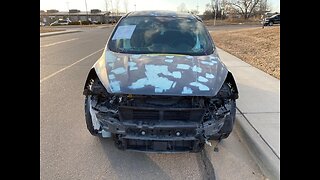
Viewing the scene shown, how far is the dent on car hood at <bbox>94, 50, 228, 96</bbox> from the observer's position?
291 cm

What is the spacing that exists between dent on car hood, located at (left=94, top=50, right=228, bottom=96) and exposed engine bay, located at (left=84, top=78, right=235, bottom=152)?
0.31 feet

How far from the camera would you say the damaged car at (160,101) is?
2859mm

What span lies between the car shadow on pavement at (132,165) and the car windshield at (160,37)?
139cm

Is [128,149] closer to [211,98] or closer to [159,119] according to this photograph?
[159,119]

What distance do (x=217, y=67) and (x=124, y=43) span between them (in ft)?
4.83

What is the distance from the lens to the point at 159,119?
9.49 feet

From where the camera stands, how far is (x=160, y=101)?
2951 mm

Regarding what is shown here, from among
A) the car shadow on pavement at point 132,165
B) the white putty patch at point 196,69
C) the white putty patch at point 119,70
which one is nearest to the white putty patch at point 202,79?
the white putty patch at point 196,69

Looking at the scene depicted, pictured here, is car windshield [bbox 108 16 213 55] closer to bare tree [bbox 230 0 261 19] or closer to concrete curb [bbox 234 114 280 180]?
concrete curb [bbox 234 114 280 180]

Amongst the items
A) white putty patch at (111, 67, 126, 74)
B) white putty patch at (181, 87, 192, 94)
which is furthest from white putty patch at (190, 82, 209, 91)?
white putty patch at (111, 67, 126, 74)
